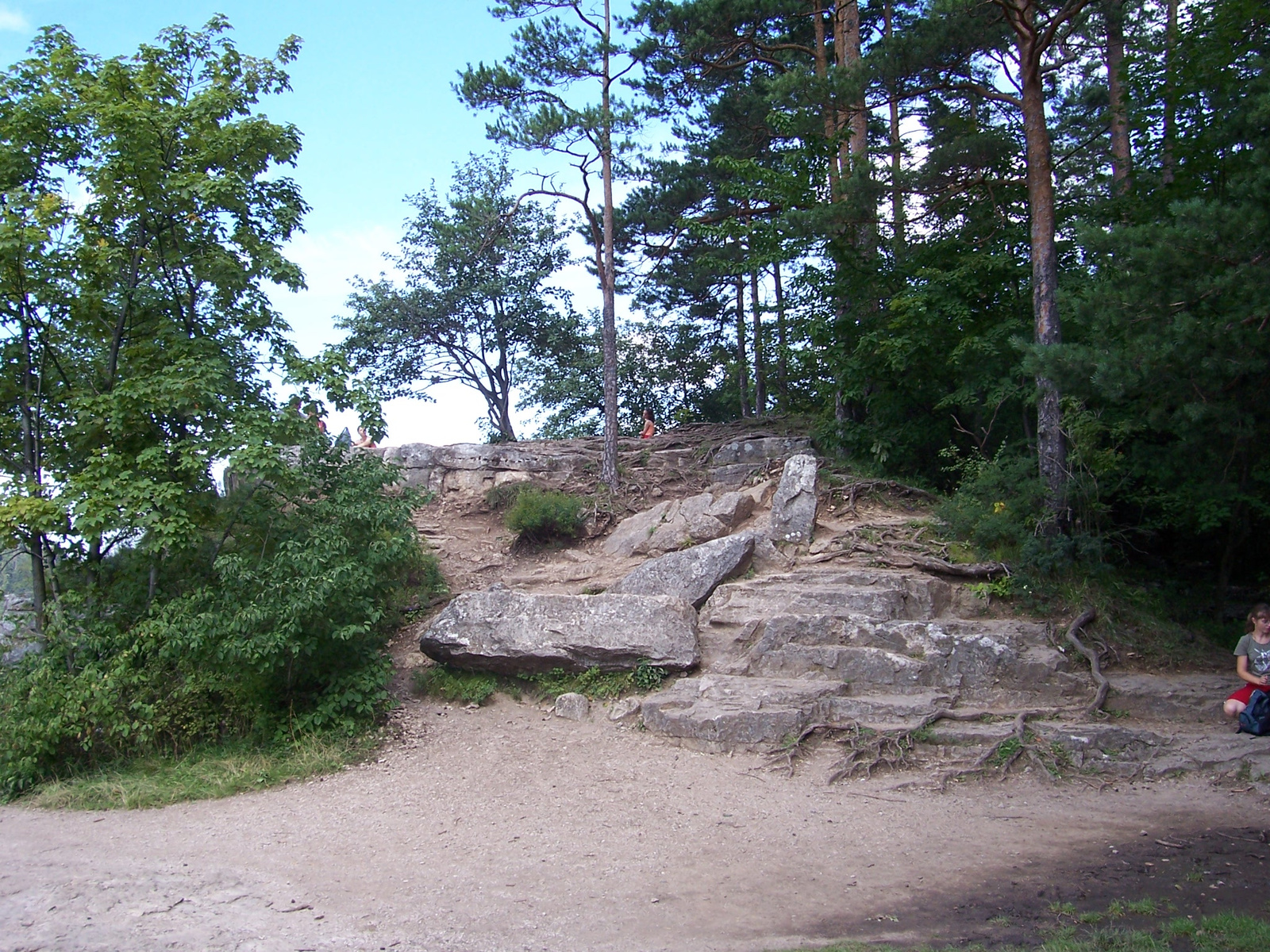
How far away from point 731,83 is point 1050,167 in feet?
31.0

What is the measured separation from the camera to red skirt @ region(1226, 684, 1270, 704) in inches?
335

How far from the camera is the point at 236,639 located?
9.14m

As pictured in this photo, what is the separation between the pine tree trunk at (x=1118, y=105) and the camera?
12391 mm

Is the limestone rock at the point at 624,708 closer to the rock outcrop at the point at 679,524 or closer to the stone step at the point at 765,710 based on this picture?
the stone step at the point at 765,710

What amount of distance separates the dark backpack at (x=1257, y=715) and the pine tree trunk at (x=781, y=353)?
28.7 feet

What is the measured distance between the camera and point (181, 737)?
9.63m

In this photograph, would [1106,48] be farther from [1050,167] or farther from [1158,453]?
[1158,453]

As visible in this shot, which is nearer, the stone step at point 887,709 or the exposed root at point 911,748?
the exposed root at point 911,748

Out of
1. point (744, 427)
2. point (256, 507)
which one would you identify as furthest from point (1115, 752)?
point (744, 427)

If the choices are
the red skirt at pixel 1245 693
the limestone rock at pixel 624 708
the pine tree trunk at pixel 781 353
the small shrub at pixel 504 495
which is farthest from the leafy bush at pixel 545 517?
the red skirt at pixel 1245 693

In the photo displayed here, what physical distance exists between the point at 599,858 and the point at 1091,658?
6.38 metres

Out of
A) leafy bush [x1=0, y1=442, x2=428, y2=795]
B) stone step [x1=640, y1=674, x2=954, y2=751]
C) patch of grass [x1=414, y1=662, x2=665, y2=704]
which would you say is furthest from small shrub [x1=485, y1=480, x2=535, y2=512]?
stone step [x1=640, y1=674, x2=954, y2=751]

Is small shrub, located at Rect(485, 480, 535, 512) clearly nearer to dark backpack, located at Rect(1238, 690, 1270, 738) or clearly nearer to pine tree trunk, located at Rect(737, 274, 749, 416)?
pine tree trunk, located at Rect(737, 274, 749, 416)

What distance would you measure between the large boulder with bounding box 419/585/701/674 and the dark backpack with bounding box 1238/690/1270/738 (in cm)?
567
